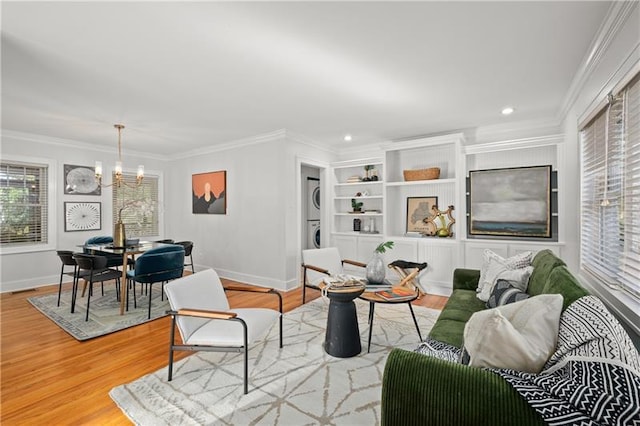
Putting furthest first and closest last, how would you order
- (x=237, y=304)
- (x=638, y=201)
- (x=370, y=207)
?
(x=370, y=207), (x=237, y=304), (x=638, y=201)

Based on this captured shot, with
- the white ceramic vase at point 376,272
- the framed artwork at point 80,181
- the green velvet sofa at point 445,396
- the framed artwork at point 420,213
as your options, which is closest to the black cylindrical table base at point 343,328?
the white ceramic vase at point 376,272

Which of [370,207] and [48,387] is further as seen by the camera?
[370,207]

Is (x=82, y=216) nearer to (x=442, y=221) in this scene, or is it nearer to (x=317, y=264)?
(x=317, y=264)

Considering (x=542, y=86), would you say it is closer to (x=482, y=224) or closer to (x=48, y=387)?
(x=482, y=224)

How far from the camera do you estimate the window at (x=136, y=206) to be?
6105 mm

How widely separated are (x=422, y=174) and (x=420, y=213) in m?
0.68

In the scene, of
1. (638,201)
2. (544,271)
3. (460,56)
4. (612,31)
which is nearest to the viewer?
(638,201)

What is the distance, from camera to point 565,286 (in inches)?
65.6

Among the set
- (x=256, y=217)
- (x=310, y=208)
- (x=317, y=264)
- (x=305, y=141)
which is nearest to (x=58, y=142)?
(x=256, y=217)

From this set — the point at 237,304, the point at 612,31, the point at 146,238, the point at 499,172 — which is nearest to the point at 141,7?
the point at 612,31

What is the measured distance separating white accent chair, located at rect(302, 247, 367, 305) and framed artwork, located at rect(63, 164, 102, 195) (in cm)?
430

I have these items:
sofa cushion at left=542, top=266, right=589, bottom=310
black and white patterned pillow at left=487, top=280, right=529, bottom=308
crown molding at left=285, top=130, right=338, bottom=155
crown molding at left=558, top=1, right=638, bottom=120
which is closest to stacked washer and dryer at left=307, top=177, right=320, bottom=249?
crown molding at left=285, top=130, right=338, bottom=155

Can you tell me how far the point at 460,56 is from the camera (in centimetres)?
250

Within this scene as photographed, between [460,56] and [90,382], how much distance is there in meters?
3.83
